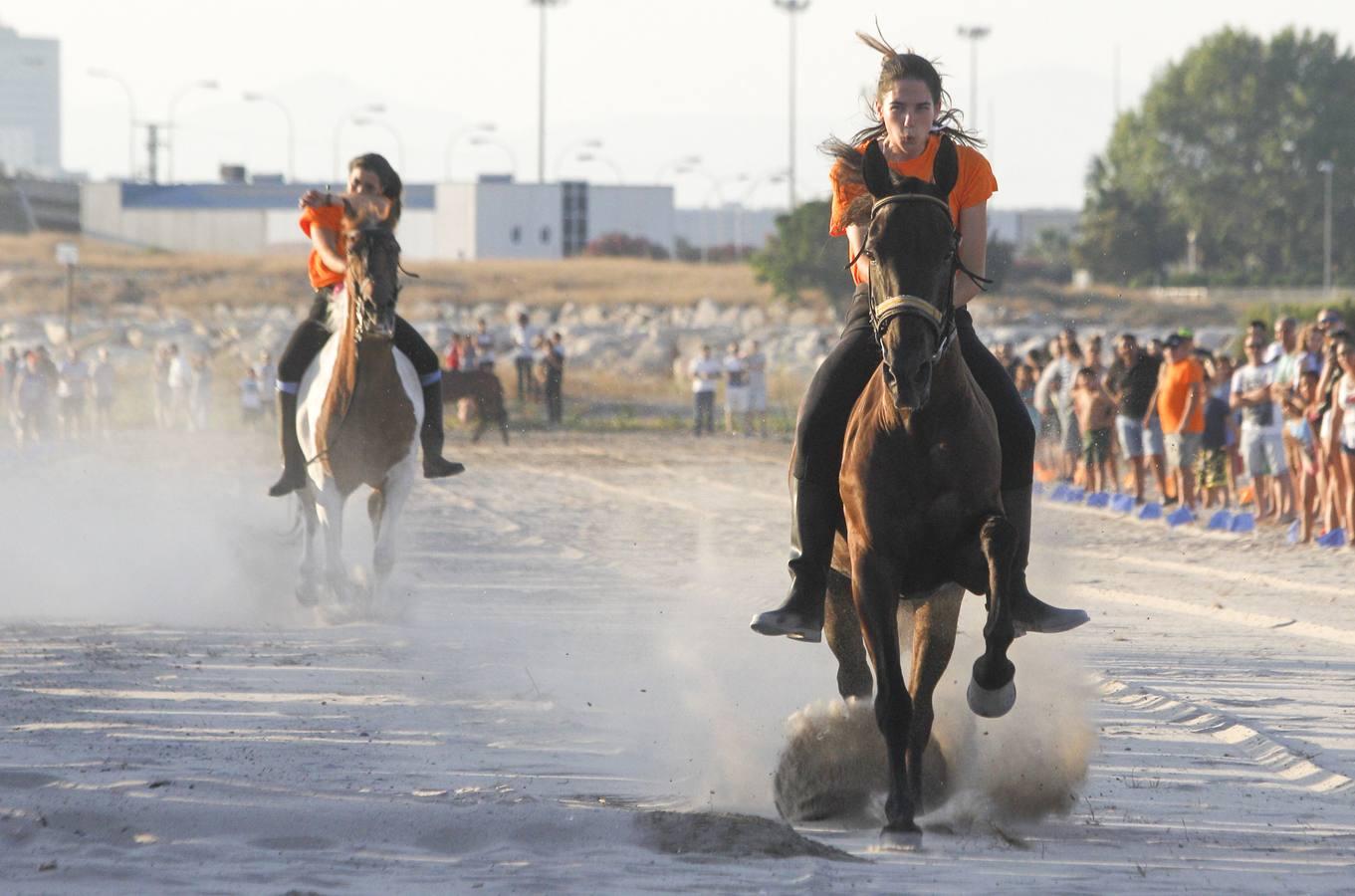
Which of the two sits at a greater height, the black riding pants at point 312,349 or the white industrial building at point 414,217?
the white industrial building at point 414,217

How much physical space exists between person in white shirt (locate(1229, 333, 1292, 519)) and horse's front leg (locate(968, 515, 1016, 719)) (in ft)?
43.7

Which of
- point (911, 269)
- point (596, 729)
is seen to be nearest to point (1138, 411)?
point (596, 729)

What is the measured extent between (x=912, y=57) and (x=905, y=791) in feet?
9.20

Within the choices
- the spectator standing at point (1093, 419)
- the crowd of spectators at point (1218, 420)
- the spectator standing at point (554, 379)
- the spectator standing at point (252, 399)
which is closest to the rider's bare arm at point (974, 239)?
the crowd of spectators at point (1218, 420)

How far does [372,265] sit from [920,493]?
634 centimetres

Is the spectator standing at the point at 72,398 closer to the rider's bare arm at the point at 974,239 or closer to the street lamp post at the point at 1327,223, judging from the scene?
the rider's bare arm at the point at 974,239

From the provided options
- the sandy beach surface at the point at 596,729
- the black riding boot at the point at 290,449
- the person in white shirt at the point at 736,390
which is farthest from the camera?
the person in white shirt at the point at 736,390

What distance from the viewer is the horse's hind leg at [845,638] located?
25.5 ft

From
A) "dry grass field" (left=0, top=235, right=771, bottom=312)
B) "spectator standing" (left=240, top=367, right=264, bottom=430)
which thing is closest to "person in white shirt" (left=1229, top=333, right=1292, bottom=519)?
"spectator standing" (left=240, top=367, right=264, bottom=430)

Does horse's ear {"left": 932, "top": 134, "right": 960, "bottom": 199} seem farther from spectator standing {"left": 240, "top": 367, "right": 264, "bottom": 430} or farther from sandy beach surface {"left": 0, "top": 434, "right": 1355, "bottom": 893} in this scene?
spectator standing {"left": 240, "top": 367, "right": 264, "bottom": 430}

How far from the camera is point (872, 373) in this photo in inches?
288

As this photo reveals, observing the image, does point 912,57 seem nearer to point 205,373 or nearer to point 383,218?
point 383,218

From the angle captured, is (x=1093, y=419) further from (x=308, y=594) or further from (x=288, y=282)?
(x=288, y=282)

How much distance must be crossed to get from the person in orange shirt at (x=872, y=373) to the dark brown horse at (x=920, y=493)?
259 millimetres
